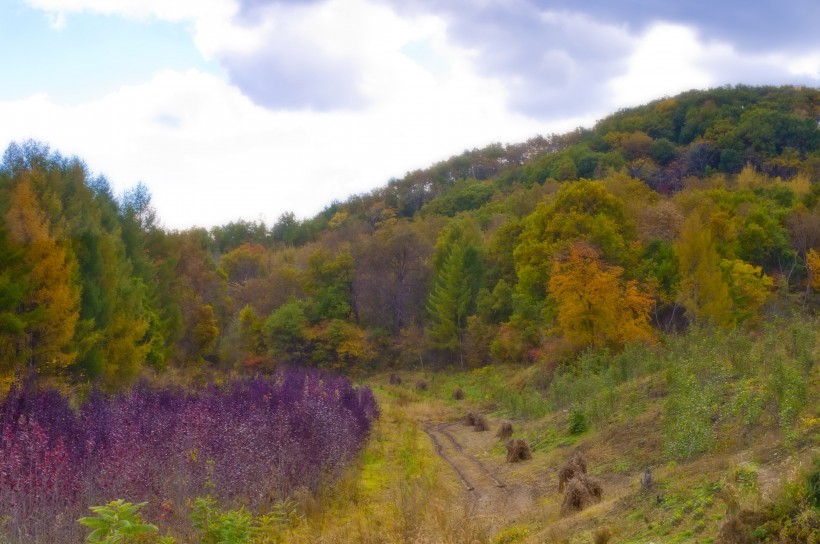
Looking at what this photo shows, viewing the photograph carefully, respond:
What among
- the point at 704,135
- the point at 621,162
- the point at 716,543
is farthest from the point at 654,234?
the point at 704,135

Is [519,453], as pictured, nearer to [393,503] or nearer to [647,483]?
[393,503]

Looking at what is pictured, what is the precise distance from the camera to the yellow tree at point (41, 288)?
2530 cm

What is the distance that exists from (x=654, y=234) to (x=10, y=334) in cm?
3129

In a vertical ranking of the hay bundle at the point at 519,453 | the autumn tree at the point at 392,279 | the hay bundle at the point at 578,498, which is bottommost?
the hay bundle at the point at 519,453

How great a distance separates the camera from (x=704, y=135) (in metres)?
84.4

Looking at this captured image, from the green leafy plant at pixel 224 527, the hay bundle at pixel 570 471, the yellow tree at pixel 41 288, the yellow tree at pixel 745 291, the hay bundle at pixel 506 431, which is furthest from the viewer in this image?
the yellow tree at pixel 745 291

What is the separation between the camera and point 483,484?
15.6 meters

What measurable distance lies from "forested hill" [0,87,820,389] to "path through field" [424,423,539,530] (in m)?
8.63

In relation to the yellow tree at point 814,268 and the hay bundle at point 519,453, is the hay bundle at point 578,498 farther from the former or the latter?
the yellow tree at point 814,268

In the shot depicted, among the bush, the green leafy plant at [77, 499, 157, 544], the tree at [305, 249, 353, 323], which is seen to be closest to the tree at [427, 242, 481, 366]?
the tree at [305, 249, 353, 323]

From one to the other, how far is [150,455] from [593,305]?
21913 mm

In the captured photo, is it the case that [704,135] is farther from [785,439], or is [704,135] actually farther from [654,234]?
[785,439]

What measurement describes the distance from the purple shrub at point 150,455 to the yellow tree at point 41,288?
11.2m

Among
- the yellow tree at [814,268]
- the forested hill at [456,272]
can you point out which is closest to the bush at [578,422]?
the forested hill at [456,272]
